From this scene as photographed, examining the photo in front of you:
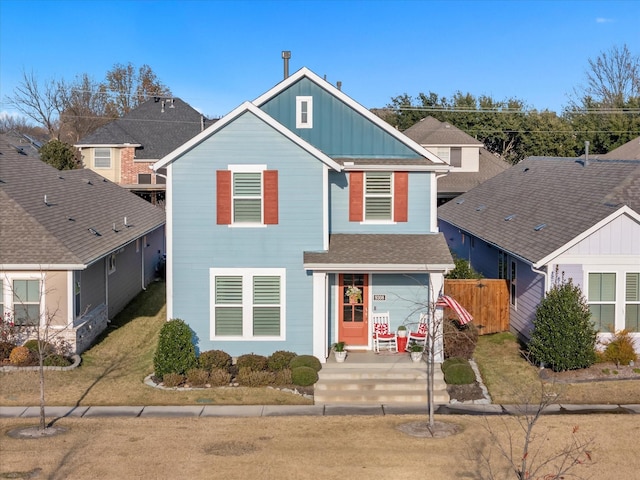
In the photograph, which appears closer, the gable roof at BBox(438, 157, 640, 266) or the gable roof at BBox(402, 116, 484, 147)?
the gable roof at BBox(438, 157, 640, 266)

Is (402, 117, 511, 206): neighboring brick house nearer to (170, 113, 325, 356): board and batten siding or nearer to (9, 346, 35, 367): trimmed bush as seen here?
(170, 113, 325, 356): board and batten siding

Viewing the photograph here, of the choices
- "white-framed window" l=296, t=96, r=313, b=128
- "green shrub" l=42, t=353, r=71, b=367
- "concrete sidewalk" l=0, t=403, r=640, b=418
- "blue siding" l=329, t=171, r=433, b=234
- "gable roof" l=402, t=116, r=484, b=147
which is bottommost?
"concrete sidewalk" l=0, t=403, r=640, b=418

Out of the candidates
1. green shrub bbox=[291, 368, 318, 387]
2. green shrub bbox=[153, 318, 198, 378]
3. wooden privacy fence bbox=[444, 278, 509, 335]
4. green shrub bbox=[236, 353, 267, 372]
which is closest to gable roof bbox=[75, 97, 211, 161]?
wooden privacy fence bbox=[444, 278, 509, 335]

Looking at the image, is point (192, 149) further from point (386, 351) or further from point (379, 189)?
point (386, 351)

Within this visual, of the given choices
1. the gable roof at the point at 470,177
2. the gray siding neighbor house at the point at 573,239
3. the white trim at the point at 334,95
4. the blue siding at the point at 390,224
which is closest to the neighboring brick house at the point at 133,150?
the gable roof at the point at 470,177

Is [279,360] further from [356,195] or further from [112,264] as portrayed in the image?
[112,264]

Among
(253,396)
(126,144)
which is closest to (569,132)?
(126,144)

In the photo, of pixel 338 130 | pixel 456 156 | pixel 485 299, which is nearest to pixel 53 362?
pixel 338 130
